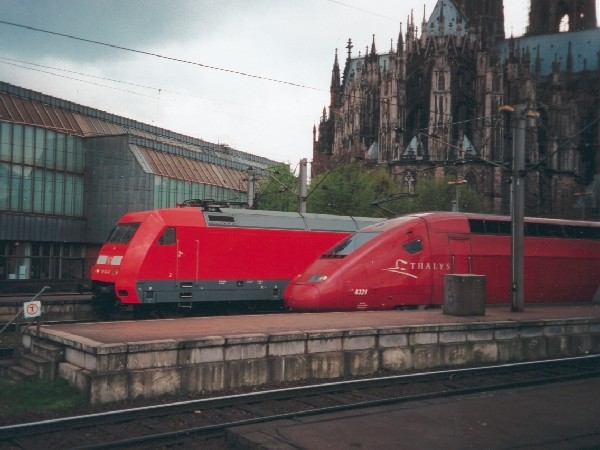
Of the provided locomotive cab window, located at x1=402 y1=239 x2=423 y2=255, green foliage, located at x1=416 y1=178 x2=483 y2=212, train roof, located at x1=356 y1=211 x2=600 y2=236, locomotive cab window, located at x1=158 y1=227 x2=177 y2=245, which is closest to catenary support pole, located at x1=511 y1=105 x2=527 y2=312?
train roof, located at x1=356 y1=211 x2=600 y2=236

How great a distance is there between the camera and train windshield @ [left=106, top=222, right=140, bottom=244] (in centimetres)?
2048

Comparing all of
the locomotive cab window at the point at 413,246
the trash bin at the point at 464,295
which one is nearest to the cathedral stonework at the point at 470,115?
the locomotive cab window at the point at 413,246

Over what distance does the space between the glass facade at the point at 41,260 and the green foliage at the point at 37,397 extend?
35498 millimetres

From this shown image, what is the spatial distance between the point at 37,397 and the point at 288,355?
15.6ft

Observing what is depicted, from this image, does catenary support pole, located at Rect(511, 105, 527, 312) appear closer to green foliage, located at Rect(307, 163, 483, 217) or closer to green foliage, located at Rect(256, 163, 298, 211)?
green foliage, located at Rect(307, 163, 483, 217)

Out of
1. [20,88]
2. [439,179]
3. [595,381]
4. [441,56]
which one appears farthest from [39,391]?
[441,56]

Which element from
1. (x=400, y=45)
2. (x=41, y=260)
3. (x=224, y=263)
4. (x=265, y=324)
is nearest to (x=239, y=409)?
(x=265, y=324)

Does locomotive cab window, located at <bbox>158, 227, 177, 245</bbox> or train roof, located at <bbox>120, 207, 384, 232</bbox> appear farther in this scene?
train roof, located at <bbox>120, 207, 384, 232</bbox>

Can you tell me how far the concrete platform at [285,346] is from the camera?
10.9 m

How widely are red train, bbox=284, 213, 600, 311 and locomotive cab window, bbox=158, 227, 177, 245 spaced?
4.12m

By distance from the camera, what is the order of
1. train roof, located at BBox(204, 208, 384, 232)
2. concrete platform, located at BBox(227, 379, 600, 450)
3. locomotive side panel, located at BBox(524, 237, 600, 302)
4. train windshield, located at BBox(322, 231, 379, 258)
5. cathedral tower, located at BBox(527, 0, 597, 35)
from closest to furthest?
concrete platform, located at BBox(227, 379, 600, 450)
train windshield, located at BBox(322, 231, 379, 258)
train roof, located at BBox(204, 208, 384, 232)
locomotive side panel, located at BBox(524, 237, 600, 302)
cathedral tower, located at BBox(527, 0, 597, 35)

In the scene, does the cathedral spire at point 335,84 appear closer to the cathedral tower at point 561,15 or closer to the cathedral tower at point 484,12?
the cathedral tower at point 484,12

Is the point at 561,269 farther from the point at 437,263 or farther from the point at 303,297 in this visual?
the point at 303,297

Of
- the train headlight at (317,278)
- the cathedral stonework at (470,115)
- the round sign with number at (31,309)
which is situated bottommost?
the round sign with number at (31,309)
